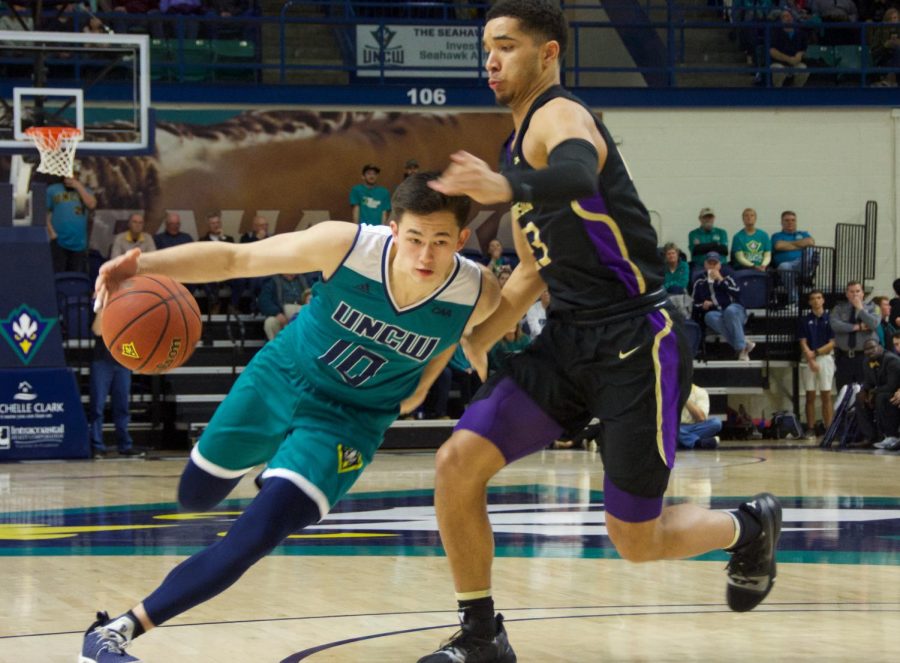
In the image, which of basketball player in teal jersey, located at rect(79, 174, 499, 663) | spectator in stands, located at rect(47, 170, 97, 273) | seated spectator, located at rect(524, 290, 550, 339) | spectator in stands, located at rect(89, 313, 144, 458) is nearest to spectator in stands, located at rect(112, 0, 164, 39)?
spectator in stands, located at rect(47, 170, 97, 273)

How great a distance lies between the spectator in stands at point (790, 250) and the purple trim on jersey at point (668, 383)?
1475 centimetres

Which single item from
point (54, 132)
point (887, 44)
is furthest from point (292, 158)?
point (887, 44)

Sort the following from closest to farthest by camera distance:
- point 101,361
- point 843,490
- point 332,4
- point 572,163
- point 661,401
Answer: point 572,163
point 661,401
point 843,490
point 101,361
point 332,4

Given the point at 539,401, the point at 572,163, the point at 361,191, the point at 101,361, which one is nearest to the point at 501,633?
the point at 539,401

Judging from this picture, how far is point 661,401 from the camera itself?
434 centimetres

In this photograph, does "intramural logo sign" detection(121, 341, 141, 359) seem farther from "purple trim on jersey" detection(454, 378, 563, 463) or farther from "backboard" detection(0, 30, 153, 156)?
"backboard" detection(0, 30, 153, 156)

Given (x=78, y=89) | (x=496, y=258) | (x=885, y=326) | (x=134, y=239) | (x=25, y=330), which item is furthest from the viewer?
(x=885, y=326)

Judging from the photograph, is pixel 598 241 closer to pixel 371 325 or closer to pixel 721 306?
pixel 371 325

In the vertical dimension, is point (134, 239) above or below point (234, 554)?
above

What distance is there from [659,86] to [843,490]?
436 inches

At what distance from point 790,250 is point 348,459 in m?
15.4

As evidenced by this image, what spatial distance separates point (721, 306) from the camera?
58.4 ft

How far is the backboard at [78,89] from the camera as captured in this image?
1388 centimetres

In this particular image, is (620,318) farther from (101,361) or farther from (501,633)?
(101,361)
